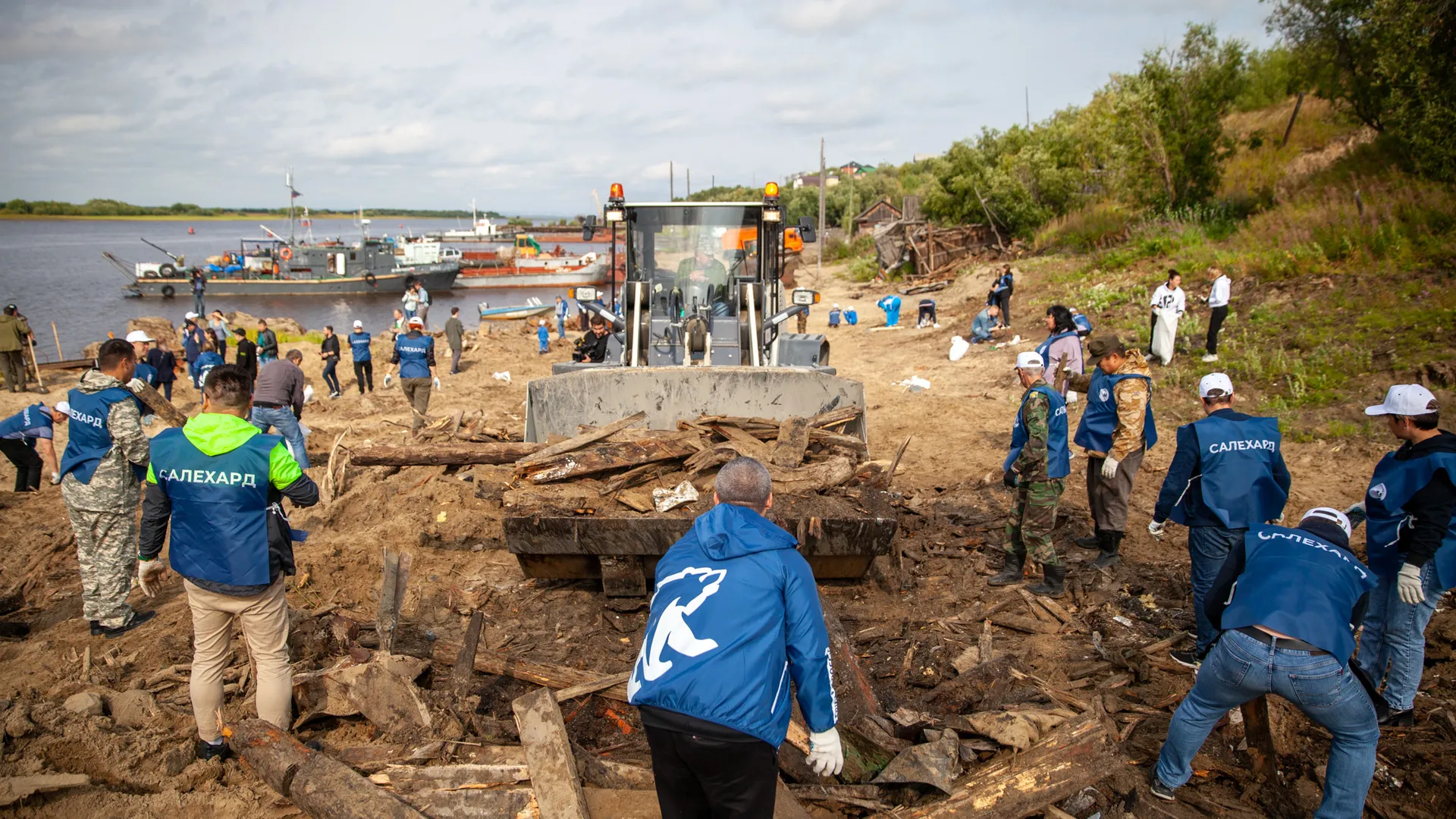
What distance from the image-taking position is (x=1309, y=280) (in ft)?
40.9

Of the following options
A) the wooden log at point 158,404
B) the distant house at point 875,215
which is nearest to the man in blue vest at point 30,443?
the wooden log at point 158,404

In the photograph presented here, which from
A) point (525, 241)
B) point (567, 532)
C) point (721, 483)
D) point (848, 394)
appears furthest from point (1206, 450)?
point (525, 241)

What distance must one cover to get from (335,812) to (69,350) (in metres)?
31.3

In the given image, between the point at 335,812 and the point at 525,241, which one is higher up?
the point at 525,241

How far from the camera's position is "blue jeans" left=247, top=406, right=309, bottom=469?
8.51 metres

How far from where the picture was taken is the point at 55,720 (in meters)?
3.65

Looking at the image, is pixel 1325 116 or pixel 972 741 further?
pixel 1325 116

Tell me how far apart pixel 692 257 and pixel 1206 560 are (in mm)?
6602

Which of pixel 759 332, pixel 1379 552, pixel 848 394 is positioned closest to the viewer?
pixel 1379 552

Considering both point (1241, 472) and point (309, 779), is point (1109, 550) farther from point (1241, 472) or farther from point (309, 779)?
point (309, 779)

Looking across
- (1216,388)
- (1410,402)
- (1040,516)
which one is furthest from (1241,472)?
(1040,516)

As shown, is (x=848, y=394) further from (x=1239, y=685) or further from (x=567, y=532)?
(x=1239, y=685)

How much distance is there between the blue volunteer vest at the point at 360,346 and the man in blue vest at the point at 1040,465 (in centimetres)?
1101

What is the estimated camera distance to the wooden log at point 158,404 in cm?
541
